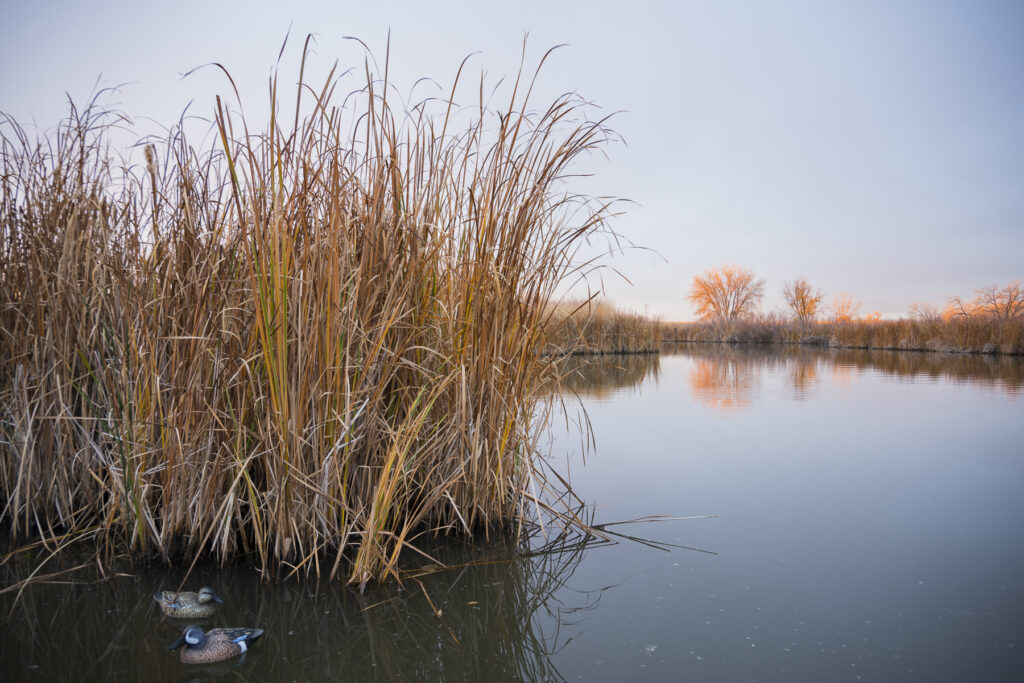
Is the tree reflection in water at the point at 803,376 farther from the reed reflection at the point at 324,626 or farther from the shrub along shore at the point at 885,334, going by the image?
the reed reflection at the point at 324,626

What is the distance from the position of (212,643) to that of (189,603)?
0.23 m

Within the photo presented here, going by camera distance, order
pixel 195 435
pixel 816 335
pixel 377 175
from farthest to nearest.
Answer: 1. pixel 816 335
2. pixel 377 175
3. pixel 195 435

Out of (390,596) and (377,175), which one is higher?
(377,175)

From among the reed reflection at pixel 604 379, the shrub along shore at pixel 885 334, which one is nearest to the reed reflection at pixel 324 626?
the reed reflection at pixel 604 379

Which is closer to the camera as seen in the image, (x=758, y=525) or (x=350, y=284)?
(x=350, y=284)

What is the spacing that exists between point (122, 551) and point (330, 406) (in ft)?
3.07

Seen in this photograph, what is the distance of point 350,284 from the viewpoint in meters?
1.67

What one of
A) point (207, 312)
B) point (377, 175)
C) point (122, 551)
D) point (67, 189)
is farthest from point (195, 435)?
point (67, 189)

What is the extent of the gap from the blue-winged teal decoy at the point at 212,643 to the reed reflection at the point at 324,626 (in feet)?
0.07

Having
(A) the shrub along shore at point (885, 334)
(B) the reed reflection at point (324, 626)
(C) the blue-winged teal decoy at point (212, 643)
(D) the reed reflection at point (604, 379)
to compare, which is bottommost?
(B) the reed reflection at point (324, 626)

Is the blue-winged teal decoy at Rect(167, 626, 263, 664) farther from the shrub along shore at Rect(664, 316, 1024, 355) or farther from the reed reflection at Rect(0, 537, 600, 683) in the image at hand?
the shrub along shore at Rect(664, 316, 1024, 355)

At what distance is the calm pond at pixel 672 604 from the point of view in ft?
4.33

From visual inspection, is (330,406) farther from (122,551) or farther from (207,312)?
(122,551)

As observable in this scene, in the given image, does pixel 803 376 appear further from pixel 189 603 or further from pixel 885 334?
pixel 885 334
